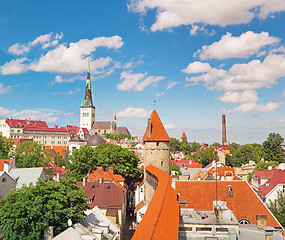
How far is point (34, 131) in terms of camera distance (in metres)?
145

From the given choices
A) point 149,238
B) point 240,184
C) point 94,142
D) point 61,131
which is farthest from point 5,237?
point 61,131

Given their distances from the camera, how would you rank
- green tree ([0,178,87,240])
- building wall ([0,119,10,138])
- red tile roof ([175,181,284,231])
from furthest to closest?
building wall ([0,119,10,138]) < red tile roof ([175,181,284,231]) < green tree ([0,178,87,240])

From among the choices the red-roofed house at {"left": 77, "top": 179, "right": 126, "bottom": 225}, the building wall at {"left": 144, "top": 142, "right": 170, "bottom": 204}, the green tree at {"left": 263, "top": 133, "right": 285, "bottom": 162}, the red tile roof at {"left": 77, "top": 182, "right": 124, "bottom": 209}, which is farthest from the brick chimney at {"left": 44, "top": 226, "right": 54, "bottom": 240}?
the green tree at {"left": 263, "top": 133, "right": 285, "bottom": 162}

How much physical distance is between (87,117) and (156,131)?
160 m

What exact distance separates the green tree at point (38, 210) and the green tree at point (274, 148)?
79.6 metres

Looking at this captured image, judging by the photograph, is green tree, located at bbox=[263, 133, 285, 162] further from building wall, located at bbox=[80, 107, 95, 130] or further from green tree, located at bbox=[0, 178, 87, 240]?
building wall, located at bbox=[80, 107, 95, 130]

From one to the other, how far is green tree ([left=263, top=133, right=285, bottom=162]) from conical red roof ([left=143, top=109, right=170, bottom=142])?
207 feet

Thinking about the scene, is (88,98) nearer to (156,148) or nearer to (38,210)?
(156,148)

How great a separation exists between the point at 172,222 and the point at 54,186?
14.7 meters

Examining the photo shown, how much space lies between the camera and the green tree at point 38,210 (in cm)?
2123

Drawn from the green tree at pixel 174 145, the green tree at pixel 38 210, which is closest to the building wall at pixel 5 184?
the green tree at pixel 38 210

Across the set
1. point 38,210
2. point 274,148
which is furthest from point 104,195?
point 274,148

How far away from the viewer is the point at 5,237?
21.5m

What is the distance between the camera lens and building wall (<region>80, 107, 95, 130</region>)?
194625 millimetres
